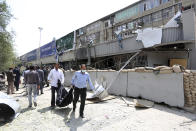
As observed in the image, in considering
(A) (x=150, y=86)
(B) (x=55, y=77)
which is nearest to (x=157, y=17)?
(A) (x=150, y=86)

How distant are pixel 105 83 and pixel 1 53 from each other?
15.4m

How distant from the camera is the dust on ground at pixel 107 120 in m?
4.21

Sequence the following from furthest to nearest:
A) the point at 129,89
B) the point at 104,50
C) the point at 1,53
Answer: the point at 1,53
the point at 104,50
the point at 129,89

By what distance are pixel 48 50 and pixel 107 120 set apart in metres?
29.7

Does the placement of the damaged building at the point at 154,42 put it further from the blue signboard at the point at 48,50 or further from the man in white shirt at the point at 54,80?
the blue signboard at the point at 48,50

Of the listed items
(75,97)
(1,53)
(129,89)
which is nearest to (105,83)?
(129,89)

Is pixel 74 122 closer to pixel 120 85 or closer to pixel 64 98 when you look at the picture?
pixel 64 98

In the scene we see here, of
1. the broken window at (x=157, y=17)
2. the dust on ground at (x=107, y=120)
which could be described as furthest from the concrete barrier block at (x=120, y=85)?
the broken window at (x=157, y=17)

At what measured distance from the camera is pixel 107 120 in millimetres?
4742

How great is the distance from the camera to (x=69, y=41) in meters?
24.4

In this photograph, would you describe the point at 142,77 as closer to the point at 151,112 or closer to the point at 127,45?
the point at 151,112

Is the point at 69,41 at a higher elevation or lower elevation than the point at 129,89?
higher

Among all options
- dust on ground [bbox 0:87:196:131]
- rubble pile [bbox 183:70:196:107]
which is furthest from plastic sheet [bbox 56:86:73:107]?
rubble pile [bbox 183:70:196:107]

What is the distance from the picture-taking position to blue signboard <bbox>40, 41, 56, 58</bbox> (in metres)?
29.3
